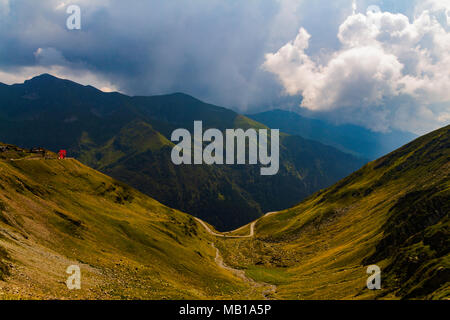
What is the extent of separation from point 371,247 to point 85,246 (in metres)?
93.9

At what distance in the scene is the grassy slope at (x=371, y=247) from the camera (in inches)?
2396

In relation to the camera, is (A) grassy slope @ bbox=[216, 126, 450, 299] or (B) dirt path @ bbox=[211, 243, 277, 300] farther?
(B) dirt path @ bbox=[211, 243, 277, 300]

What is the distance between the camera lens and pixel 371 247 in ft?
329

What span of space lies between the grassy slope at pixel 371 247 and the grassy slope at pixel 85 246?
84.1ft

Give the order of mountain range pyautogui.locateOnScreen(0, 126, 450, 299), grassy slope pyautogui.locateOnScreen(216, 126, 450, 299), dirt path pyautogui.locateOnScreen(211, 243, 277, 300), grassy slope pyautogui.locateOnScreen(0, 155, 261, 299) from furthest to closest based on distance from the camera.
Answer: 1. dirt path pyautogui.locateOnScreen(211, 243, 277, 300)
2. grassy slope pyautogui.locateOnScreen(216, 126, 450, 299)
3. mountain range pyautogui.locateOnScreen(0, 126, 450, 299)
4. grassy slope pyautogui.locateOnScreen(0, 155, 261, 299)

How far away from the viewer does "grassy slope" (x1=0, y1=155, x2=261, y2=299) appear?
152 ft

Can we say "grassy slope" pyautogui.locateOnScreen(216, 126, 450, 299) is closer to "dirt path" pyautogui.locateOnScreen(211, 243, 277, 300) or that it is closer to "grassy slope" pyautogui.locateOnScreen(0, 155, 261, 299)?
"dirt path" pyautogui.locateOnScreen(211, 243, 277, 300)

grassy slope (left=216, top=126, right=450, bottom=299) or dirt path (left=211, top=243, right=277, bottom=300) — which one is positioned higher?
grassy slope (left=216, top=126, right=450, bottom=299)

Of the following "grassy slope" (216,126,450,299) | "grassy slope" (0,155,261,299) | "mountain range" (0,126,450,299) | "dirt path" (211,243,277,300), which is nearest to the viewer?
"grassy slope" (0,155,261,299)

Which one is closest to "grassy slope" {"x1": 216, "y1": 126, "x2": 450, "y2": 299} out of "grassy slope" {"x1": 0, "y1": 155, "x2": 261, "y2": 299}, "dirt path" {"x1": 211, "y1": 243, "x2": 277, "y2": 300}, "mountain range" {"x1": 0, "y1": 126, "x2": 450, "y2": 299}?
"mountain range" {"x1": 0, "y1": 126, "x2": 450, "y2": 299}

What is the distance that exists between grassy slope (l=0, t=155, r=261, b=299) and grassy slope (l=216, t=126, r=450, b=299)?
84.1 ft

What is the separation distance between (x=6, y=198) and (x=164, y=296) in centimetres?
4743

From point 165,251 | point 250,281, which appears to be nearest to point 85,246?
point 165,251
